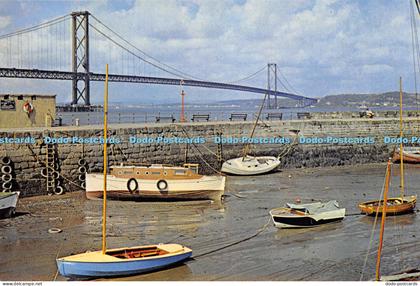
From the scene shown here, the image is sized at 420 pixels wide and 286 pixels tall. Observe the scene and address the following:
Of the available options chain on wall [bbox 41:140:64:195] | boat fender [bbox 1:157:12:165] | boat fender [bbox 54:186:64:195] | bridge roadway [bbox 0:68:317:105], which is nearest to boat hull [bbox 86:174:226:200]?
boat fender [bbox 54:186:64:195]

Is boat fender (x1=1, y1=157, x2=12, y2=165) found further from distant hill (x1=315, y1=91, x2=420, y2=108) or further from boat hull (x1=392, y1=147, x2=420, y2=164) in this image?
distant hill (x1=315, y1=91, x2=420, y2=108)

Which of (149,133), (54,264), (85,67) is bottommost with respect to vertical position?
(54,264)

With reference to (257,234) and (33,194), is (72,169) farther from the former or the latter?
(257,234)

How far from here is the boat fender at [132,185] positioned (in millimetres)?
18078

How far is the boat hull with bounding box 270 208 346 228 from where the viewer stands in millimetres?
14477

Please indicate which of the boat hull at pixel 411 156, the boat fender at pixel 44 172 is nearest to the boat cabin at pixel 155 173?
the boat fender at pixel 44 172

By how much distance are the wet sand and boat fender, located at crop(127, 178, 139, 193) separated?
47 cm

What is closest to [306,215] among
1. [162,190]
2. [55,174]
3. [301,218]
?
[301,218]

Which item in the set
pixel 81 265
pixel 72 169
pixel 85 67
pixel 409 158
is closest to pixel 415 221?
pixel 81 265

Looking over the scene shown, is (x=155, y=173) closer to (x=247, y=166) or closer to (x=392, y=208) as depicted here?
(x=247, y=166)

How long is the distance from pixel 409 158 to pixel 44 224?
19.5 m

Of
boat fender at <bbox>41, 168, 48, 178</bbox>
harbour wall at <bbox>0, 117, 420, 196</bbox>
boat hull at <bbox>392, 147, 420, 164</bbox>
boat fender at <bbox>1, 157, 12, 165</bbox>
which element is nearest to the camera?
boat fender at <bbox>1, 157, 12, 165</bbox>

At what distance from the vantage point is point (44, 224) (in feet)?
48.0

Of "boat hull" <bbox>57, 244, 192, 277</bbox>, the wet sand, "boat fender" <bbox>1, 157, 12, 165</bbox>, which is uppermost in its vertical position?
"boat fender" <bbox>1, 157, 12, 165</bbox>
